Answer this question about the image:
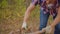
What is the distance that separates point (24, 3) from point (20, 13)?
0.07 metres

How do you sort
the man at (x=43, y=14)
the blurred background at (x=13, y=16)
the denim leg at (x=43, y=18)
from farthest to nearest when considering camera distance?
the blurred background at (x=13, y=16) → the denim leg at (x=43, y=18) → the man at (x=43, y=14)

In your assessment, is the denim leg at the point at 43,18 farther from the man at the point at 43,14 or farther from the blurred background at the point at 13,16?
the blurred background at the point at 13,16

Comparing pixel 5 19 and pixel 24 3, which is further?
pixel 5 19

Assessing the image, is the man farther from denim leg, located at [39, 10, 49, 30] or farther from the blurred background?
the blurred background

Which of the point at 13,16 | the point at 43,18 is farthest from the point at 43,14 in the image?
the point at 13,16

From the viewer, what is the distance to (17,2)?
142 cm

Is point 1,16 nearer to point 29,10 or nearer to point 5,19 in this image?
point 5,19

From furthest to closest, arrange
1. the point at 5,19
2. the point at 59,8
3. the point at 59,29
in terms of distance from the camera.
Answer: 1. the point at 5,19
2. the point at 59,29
3. the point at 59,8

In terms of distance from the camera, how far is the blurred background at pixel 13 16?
4.48ft

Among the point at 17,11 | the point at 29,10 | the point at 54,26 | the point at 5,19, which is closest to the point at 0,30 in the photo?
the point at 5,19

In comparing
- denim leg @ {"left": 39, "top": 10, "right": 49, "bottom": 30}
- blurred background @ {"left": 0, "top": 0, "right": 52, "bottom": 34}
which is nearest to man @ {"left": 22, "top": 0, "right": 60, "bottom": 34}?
denim leg @ {"left": 39, "top": 10, "right": 49, "bottom": 30}

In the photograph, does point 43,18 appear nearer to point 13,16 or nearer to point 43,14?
point 43,14

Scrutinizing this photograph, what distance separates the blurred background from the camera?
4.48ft

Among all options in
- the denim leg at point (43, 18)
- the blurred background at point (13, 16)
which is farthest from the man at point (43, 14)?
the blurred background at point (13, 16)
